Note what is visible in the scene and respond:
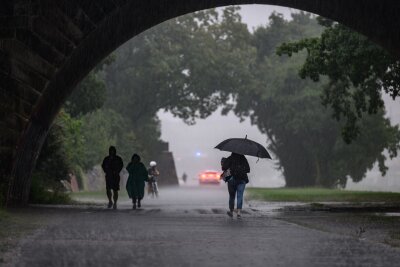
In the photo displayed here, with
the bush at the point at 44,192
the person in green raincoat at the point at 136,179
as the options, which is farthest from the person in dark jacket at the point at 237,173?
the bush at the point at 44,192

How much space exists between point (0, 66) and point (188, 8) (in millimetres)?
6536

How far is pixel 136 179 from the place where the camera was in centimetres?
2453

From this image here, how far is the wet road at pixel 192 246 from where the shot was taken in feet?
32.1

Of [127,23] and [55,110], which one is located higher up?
[127,23]

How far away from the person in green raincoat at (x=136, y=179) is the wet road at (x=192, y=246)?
7.74m

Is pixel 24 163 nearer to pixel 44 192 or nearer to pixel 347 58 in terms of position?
pixel 44 192

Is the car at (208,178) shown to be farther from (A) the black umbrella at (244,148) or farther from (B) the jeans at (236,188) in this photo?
A: (A) the black umbrella at (244,148)

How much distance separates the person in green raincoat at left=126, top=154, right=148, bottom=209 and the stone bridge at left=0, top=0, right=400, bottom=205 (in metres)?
3.21

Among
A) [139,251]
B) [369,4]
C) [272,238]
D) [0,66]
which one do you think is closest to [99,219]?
[0,66]

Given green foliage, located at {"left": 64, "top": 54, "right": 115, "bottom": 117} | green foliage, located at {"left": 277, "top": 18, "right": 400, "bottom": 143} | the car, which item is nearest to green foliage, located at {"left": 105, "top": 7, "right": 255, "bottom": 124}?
the car

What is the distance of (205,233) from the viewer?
13.8m

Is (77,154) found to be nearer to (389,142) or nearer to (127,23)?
(127,23)

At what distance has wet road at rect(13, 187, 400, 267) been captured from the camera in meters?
9.77

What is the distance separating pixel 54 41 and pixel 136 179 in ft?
22.3
